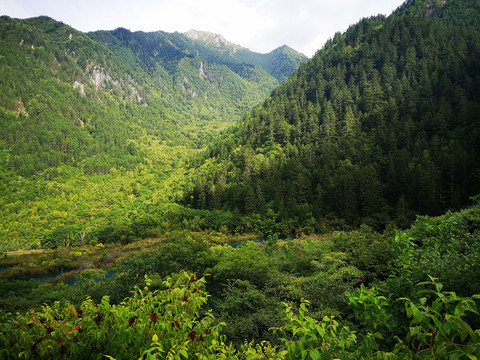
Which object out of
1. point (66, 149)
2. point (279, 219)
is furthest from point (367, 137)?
point (66, 149)

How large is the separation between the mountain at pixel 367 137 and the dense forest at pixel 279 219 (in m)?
0.43

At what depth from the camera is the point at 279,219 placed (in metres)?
55.2

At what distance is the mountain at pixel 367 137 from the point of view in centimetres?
4166

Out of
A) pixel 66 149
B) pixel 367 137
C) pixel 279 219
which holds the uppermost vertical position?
pixel 367 137

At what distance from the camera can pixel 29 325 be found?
3.43 m

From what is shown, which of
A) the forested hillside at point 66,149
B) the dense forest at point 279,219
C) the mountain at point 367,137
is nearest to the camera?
the dense forest at point 279,219

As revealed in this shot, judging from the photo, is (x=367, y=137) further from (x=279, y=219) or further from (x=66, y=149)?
(x=66, y=149)

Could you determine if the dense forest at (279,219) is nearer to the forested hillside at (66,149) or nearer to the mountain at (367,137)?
the mountain at (367,137)

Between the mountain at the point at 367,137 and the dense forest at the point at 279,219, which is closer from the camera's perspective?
the dense forest at the point at 279,219

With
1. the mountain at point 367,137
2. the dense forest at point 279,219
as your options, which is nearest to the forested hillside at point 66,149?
the dense forest at point 279,219

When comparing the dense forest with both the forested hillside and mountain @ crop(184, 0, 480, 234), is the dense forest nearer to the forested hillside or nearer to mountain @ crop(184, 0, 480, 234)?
mountain @ crop(184, 0, 480, 234)

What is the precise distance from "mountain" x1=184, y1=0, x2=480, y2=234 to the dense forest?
0.43 meters

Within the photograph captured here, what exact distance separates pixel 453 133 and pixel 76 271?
76.5 metres

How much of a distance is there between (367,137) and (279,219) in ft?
102
